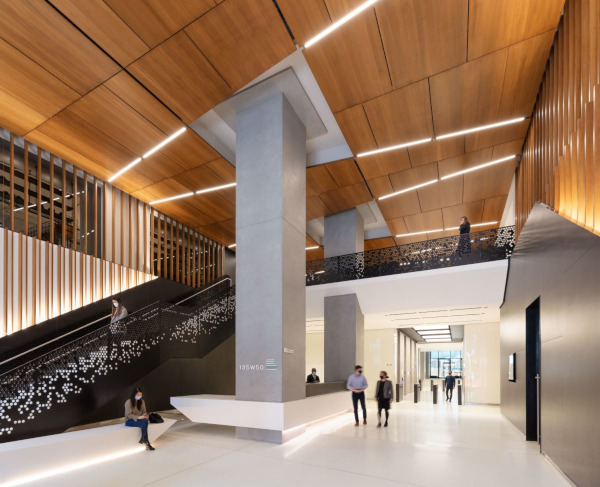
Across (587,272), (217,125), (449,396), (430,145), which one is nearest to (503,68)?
(430,145)

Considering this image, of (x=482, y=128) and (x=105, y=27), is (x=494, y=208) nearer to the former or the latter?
(x=482, y=128)

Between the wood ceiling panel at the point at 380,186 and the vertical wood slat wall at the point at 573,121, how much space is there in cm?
472

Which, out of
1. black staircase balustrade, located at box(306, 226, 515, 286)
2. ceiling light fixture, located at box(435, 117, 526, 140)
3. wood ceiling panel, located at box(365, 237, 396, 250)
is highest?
ceiling light fixture, located at box(435, 117, 526, 140)

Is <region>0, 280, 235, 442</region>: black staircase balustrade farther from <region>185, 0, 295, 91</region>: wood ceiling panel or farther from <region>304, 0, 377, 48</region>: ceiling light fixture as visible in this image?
<region>304, 0, 377, 48</region>: ceiling light fixture

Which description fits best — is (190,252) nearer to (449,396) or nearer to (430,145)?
(430,145)

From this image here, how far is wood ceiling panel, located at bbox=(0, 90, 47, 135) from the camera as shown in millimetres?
8180

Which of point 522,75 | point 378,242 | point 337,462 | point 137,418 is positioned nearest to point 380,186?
point 522,75

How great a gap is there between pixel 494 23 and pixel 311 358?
17.6 m

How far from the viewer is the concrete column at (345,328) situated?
13164mm

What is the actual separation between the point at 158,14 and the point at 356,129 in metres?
4.91

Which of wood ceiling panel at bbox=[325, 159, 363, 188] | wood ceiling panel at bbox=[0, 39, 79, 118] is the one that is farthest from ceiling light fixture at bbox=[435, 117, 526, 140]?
wood ceiling panel at bbox=[0, 39, 79, 118]

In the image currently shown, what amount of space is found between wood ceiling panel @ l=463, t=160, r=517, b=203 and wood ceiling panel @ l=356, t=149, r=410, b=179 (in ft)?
8.72

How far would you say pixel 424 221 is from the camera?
16.7 m

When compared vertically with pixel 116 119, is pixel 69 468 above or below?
below
